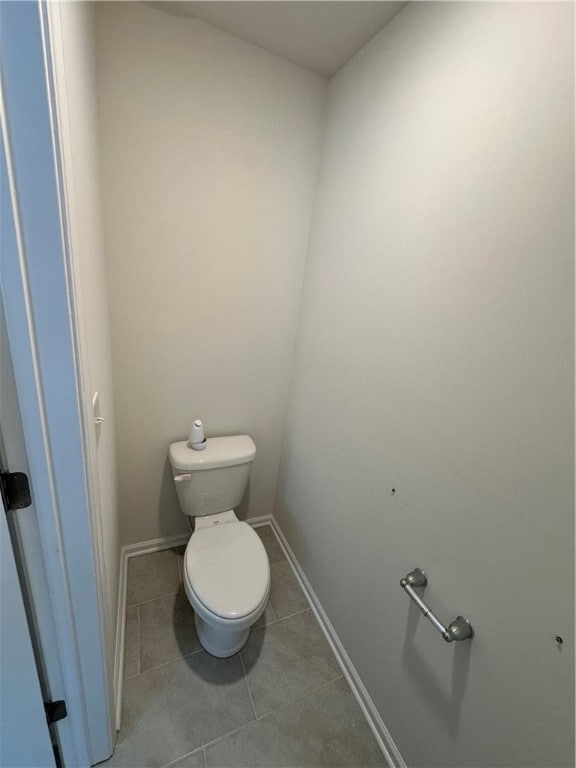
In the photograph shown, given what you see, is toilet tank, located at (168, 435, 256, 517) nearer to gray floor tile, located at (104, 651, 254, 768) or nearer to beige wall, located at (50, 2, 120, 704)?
beige wall, located at (50, 2, 120, 704)

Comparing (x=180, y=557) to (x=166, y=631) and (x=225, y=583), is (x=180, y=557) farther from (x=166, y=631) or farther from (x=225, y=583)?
(x=225, y=583)

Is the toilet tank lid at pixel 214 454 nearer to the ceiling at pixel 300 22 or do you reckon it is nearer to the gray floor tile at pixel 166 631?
the gray floor tile at pixel 166 631

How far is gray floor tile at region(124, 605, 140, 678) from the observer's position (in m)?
1.30

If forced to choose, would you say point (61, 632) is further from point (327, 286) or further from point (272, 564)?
point (327, 286)

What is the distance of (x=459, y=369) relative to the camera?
85 cm

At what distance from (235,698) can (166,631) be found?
0.40 metres

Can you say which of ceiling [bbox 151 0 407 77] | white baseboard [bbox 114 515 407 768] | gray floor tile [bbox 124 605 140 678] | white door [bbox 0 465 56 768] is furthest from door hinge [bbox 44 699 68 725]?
ceiling [bbox 151 0 407 77]

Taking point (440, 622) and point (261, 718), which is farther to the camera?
point (261, 718)

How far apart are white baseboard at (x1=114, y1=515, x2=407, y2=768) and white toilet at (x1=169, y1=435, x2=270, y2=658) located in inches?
12.6

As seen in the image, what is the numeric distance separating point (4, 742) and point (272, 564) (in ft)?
3.91

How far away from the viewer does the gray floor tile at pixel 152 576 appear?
5.23ft

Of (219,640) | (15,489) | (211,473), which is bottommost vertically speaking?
(219,640)

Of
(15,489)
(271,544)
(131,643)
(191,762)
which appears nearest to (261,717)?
(191,762)

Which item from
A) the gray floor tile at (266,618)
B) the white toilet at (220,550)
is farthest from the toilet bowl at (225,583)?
the gray floor tile at (266,618)
